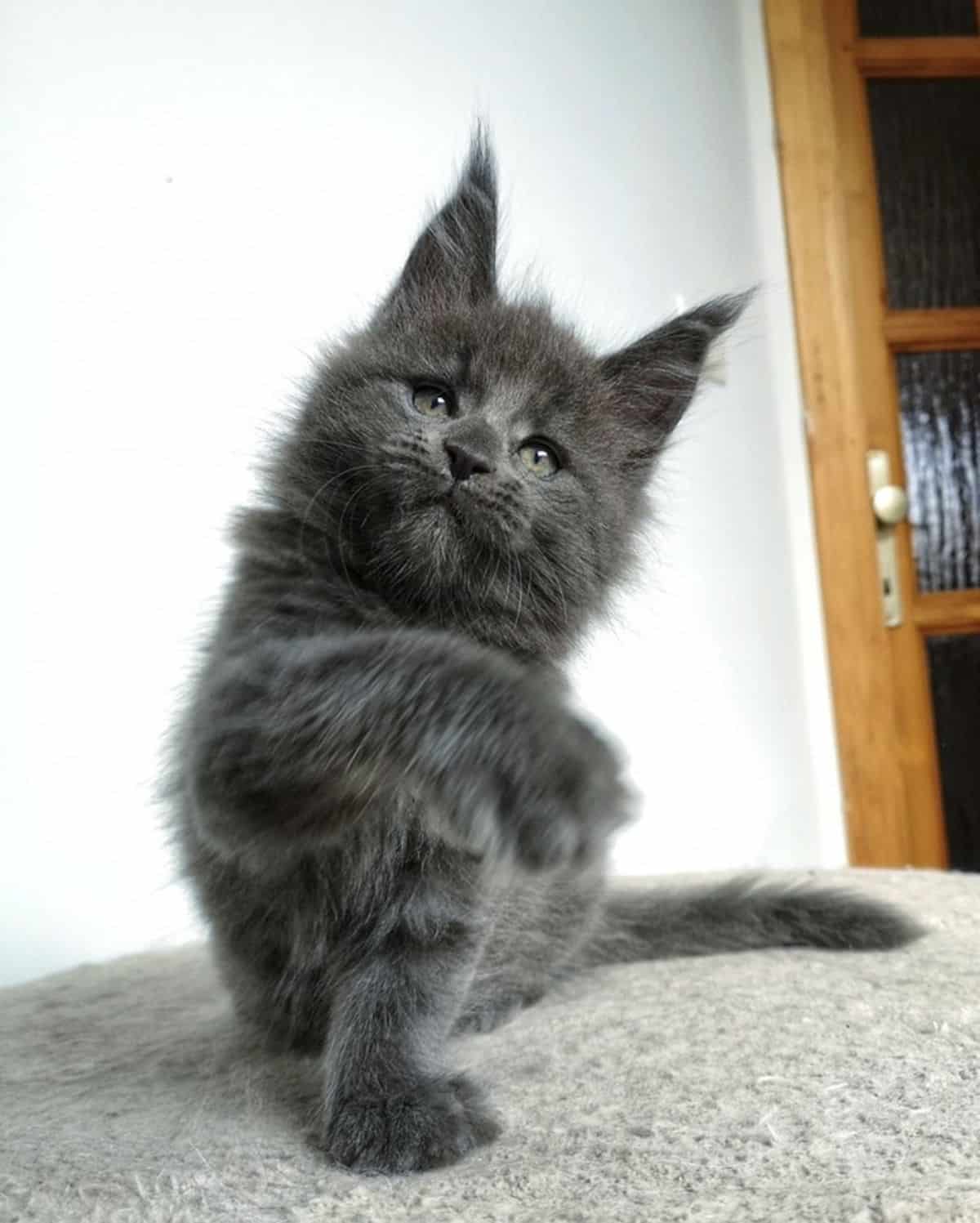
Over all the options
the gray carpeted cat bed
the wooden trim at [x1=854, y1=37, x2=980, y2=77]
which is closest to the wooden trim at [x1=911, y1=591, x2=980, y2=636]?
the wooden trim at [x1=854, y1=37, x2=980, y2=77]

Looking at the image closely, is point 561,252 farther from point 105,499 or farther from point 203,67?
point 105,499

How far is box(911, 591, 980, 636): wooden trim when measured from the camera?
2.57 meters

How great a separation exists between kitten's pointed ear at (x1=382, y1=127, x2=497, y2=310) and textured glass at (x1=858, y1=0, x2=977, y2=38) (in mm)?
1804

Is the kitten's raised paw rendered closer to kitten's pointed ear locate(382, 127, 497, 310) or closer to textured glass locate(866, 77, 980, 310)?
kitten's pointed ear locate(382, 127, 497, 310)

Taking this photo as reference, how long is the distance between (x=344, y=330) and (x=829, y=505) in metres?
1.47

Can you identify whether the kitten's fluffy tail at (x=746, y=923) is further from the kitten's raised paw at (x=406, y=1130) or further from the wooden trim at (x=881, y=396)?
the wooden trim at (x=881, y=396)

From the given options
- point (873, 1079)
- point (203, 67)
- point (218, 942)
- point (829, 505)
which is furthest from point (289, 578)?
point (829, 505)

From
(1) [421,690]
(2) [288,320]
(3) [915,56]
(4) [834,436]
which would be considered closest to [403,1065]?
(1) [421,690]

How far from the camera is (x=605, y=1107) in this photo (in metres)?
0.94

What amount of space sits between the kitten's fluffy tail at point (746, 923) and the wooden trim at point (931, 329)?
4.83 feet

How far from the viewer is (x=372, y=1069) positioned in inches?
36.1

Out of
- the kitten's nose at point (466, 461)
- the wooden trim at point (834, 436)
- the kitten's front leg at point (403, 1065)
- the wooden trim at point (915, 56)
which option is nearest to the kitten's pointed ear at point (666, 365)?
the kitten's nose at point (466, 461)

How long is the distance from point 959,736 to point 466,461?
1.95m

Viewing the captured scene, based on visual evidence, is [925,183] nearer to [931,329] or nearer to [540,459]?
[931,329]
